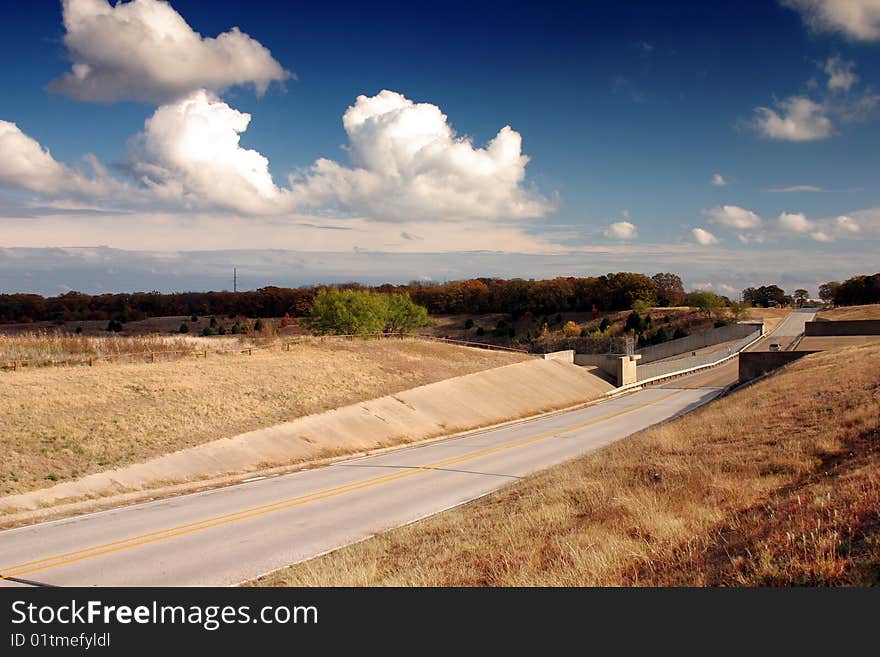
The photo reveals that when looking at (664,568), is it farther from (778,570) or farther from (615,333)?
(615,333)

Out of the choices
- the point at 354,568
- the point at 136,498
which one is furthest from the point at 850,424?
the point at 136,498

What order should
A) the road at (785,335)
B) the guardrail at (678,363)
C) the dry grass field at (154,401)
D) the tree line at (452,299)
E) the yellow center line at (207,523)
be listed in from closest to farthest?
1. the yellow center line at (207,523)
2. the dry grass field at (154,401)
3. the guardrail at (678,363)
4. the road at (785,335)
5. the tree line at (452,299)

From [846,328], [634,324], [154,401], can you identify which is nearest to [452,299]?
[634,324]

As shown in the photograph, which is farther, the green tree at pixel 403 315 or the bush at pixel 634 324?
the bush at pixel 634 324

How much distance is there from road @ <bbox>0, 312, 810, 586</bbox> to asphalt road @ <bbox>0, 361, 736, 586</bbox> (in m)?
0.02

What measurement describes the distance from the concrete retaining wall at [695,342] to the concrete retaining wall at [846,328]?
62.2 ft

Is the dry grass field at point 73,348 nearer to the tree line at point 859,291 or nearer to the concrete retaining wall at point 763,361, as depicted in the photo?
the concrete retaining wall at point 763,361

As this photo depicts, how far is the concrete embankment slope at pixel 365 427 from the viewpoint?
20.1 meters

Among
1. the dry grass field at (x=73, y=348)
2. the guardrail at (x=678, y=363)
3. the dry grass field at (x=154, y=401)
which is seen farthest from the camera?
the guardrail at (x=678, y=363)

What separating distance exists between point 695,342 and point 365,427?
230 feet

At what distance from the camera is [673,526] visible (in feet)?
32.6

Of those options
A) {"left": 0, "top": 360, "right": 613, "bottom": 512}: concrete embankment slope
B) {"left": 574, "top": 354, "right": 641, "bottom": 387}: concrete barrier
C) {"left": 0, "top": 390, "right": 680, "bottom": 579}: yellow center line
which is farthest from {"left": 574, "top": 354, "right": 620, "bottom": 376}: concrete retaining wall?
{"left": 0, "top": 390, "right": 680, "bottom": 579}: yellow center line

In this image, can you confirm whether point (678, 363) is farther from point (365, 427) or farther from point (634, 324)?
point (365, 427)

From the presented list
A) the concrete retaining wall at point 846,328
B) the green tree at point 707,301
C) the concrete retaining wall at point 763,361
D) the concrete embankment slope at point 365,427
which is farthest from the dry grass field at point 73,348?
the green tree at point 707,301
